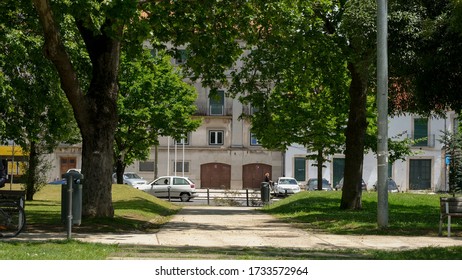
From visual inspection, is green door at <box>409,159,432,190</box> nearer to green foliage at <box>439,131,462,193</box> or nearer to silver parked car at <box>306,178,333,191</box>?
silver parked car at <box>306,178,333,191</box>

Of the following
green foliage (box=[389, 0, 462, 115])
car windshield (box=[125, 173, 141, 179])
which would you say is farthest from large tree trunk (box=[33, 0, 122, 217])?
car windshield (box=[125, 173, 141, 179])

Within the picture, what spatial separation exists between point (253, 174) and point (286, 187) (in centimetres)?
1347

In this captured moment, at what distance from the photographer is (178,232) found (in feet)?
67.7

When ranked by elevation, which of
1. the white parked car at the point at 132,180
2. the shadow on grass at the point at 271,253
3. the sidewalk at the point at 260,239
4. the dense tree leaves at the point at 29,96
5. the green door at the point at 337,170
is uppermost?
the dense tree leaves at the point at 29,96

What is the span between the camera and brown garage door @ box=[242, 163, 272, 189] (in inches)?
3051

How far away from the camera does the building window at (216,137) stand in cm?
7844

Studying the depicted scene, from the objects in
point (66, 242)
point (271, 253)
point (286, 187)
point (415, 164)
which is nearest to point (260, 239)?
point (271, 253)

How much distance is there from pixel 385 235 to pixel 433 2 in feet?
26.1

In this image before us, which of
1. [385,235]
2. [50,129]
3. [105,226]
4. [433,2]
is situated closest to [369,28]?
[433,2]

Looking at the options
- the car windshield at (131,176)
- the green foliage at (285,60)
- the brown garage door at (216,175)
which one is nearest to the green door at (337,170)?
the brown garage door at (216,175)

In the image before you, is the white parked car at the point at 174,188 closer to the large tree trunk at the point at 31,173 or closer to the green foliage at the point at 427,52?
the large tree trunk at the point at 31,173

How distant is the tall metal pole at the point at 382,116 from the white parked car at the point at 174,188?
32.2 meters

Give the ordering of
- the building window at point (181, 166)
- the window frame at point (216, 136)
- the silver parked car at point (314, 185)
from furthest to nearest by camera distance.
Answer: the window frame at point (216, 136) → the building window at point (181, 166) → the silver parked car at point (314, 185)

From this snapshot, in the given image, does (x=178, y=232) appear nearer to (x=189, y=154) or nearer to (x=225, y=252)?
(x=225, y=252)
